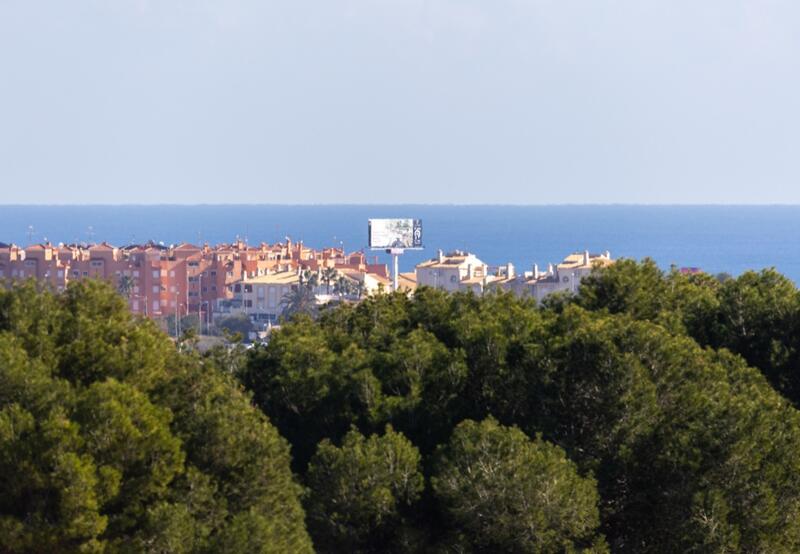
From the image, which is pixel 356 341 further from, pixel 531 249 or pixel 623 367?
pixel 531 249

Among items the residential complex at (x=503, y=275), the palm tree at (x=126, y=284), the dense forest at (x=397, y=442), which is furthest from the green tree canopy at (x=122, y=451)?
the palm tree at (x=126, y=284)

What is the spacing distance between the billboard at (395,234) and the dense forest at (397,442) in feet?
211

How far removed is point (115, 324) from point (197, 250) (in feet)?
265

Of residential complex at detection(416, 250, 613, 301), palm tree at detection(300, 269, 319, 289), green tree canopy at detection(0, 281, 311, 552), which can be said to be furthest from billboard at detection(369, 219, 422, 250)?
green tree canopy at detection(0, 281, 311, 552)

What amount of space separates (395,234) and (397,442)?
222 ft

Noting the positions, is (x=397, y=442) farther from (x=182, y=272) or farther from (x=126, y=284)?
(x=182, y=272)

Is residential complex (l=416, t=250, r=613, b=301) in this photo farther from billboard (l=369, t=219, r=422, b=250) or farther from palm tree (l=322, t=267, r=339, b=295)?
palm tree (l=322, t=267, r=339, b=295)

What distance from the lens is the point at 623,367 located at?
15.2 meters

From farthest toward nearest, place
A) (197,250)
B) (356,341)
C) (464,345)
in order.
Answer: (197,250), (356,341), (464,345)

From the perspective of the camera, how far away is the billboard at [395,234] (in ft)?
268

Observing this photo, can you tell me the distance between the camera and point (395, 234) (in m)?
82.6

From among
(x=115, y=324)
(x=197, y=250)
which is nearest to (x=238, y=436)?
(x=115, y=324)

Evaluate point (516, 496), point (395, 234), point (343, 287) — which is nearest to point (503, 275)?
point (395, 234)

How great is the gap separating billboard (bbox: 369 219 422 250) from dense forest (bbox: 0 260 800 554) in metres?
64.3
